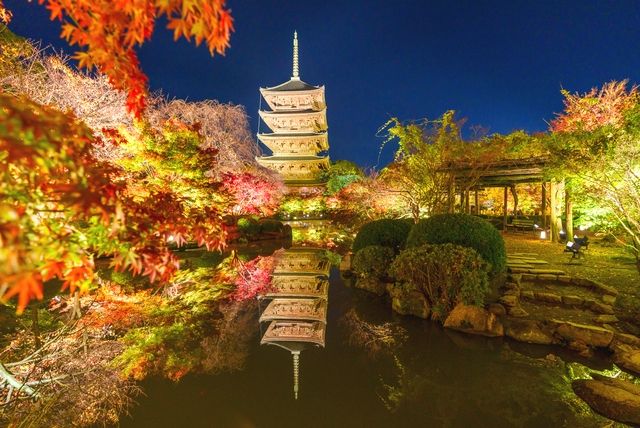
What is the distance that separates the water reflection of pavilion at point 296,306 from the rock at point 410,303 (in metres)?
1.39

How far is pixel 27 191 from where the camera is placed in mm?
1386

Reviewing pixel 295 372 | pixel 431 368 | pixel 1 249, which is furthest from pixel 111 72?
pixel 431 368

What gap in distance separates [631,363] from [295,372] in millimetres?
4091

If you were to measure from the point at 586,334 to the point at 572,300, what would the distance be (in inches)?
48.1

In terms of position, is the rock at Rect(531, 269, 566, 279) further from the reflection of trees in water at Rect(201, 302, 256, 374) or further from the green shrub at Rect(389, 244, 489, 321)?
the reflection of trees in water at Rect(201, 302, 256, 374)

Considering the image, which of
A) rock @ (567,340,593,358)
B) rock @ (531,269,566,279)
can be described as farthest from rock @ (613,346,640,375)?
rock @ (531,269,566,279)

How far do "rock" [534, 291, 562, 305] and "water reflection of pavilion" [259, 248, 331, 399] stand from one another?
12.7 feet

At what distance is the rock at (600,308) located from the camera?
5109 mm

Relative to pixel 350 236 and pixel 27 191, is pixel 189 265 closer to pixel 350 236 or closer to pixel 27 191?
pixel 350 236

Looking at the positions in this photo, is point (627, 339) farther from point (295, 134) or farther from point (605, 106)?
point (295, 134)

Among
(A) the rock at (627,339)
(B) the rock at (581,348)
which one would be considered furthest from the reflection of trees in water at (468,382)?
(A) the rock at (627,339)

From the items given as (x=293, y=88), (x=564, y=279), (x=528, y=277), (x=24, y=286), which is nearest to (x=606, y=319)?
(x=564, y=279)

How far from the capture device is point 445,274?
544 centimetres

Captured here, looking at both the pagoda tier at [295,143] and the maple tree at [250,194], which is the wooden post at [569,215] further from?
the pagoda tier at [295,143]
